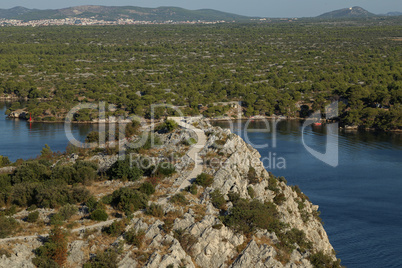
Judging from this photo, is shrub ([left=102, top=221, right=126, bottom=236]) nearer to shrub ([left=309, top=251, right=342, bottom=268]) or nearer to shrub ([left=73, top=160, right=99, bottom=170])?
shrub ([left=73, top=160, right=99, bottom=170])

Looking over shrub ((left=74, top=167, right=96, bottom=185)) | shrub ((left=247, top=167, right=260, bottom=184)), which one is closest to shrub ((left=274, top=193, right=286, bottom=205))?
shrub ((left=247, top=167, right=260, bottom=184))

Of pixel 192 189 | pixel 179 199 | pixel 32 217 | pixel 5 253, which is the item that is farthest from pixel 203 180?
pixel 5 253

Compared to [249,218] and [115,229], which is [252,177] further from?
[115,229]

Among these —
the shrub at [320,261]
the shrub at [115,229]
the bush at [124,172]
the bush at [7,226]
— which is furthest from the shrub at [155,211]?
the shrub at [320,261]

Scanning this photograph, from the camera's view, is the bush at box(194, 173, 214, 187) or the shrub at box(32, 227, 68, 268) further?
the bush at box(194, 173, 214, 187)

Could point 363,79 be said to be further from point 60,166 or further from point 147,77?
point 60,166

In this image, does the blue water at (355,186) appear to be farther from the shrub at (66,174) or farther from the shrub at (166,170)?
the shrub at (66,174)
